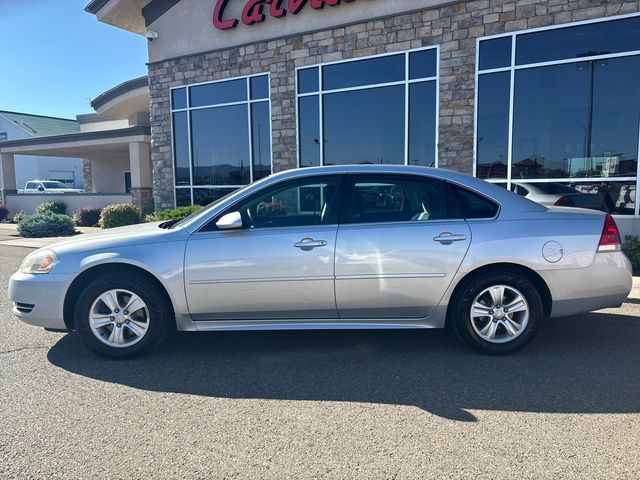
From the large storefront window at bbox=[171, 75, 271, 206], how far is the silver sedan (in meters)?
8.38

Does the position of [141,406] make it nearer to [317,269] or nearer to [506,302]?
[317,269]

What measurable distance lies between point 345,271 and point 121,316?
6.53 feet

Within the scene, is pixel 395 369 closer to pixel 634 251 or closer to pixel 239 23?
pixel 634 251

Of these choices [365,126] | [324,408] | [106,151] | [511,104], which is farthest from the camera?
[106,151]

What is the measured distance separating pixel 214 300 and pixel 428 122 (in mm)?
7553

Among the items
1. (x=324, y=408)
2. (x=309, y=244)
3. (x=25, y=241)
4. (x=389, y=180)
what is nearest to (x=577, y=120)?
(x=389, y=180)

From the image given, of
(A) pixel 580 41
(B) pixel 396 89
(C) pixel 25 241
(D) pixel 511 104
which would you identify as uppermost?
(A) pixel 580 41

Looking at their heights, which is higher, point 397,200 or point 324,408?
point 397,200

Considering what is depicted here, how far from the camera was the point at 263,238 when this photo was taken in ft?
13.8

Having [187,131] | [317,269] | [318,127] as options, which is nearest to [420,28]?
[318,127]

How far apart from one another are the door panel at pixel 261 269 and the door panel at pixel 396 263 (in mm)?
141

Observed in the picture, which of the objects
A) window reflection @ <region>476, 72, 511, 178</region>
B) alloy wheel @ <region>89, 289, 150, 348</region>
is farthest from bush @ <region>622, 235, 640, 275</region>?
alloy wheel @ <region>89, 289, 150, 348</region>

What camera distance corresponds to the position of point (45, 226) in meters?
15.3

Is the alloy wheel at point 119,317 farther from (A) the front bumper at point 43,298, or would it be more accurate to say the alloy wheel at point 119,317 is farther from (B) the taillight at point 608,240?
(B) the taillight at point 608,240
